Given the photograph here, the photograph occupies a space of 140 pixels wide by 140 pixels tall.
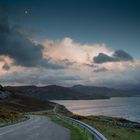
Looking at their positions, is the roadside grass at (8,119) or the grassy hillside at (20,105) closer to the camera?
the roadside grass at (8,119)

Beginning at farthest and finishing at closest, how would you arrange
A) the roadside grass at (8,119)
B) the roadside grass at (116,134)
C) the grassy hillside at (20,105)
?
the grassy hillside at (20,105), the roadside grass at (8,119), the roadside grass at (116,134)

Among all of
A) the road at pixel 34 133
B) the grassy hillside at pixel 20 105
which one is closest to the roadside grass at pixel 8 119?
the road at pixel 34 133

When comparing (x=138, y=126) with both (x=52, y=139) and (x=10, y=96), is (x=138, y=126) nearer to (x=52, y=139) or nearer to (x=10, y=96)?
(x=52, y=139)

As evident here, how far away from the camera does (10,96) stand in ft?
511

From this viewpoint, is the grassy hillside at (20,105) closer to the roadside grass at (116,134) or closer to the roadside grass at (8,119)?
the roadside grass at (8,119)

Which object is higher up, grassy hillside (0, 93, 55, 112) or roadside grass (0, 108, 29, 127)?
grassy hillside (0, 93, 55, 112)

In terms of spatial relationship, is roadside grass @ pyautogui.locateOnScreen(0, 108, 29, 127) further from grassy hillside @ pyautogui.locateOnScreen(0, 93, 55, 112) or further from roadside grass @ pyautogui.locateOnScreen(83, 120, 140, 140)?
grassy hillside @ pyautogui.locateOnScreen(0, 93, 55, 112)

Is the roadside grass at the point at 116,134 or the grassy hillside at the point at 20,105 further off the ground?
the grassy hillside at the point at 20,105

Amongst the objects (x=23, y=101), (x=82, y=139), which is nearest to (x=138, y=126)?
(x=82, y=139)

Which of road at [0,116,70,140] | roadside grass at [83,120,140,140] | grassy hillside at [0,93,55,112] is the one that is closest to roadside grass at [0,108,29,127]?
road at [0,116,70,140]

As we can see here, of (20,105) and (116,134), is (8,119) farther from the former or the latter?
(20,105)

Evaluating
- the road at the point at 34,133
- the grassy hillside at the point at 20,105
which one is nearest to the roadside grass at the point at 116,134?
the road at the point at 34,133

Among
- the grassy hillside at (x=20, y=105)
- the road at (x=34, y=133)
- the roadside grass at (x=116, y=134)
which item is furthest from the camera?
the grassy hillside at (x=20, y=105)

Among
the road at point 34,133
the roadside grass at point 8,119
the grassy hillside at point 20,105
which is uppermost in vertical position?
the grassy hillside at point 20,105
